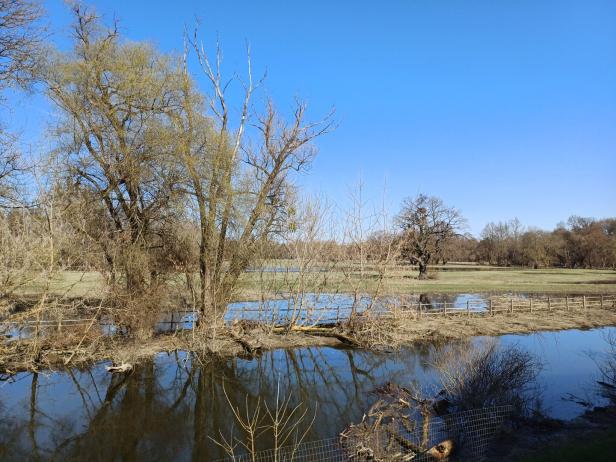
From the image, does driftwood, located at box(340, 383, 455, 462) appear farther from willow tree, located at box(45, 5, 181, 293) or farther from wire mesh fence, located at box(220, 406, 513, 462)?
willow tree, located at box(45, 5, 181, 293)

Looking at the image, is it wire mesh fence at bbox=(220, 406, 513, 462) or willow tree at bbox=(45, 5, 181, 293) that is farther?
willow tree at bbox=(45, 5, 181, 293)

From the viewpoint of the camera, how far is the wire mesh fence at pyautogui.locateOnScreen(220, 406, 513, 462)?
9.45 m

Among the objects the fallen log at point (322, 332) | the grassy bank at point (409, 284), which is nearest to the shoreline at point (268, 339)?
the fallen log at point (322, 332)

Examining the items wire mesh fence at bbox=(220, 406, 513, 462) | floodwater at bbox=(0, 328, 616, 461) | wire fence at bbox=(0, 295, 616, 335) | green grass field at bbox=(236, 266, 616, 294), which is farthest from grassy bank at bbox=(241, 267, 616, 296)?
wire mesh fence at bbox=(220, 406, 513, 462)

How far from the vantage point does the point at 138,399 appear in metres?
14.1

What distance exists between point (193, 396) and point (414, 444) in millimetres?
7700

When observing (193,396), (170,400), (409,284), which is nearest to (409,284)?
(409,284)

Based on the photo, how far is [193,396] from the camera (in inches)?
572

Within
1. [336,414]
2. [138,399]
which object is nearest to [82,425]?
[138,399]

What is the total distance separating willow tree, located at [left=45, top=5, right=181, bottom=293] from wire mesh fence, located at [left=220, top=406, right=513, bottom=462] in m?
12.6

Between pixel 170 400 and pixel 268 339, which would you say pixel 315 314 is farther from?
pixel 170 400

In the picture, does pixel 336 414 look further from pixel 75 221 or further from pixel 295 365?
pixel 75 221

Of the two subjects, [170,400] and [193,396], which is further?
[193,396]

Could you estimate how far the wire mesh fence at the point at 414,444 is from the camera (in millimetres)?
9445
